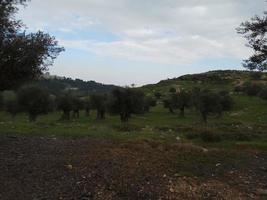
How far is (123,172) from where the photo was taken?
485 inches

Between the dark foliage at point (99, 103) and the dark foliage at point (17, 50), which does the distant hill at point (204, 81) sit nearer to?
the dark foliage at point (99, 103)

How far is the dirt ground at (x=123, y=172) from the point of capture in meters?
11.0

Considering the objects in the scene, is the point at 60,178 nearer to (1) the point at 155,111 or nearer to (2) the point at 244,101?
(1) the point at 155,111

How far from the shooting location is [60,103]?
301 feet

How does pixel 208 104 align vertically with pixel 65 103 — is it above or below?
above

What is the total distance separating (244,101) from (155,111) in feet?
64.2

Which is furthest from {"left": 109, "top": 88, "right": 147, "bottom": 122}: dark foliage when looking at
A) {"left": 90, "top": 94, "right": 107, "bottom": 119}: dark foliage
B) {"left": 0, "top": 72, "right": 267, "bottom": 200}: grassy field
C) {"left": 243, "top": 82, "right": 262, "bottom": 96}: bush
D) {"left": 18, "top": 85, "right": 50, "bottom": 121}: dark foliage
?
{"left": 0, "top": 72, "right": 267, "bottom": 200}: grassy field

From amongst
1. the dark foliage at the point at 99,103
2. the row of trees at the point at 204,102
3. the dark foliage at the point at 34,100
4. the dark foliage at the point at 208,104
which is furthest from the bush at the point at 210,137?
the dark foliage at the point at 99,103

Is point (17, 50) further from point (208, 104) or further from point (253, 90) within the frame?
point (253, 90)

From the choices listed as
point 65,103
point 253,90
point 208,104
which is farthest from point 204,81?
point 208,104

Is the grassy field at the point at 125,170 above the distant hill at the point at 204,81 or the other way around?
the other way around

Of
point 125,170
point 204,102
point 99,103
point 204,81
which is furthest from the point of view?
point 204,81

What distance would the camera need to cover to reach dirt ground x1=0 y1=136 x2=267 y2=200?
11.0m

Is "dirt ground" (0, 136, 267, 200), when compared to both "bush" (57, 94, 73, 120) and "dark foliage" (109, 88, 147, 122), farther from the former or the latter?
"bush" (57, 94, 73, 120)
